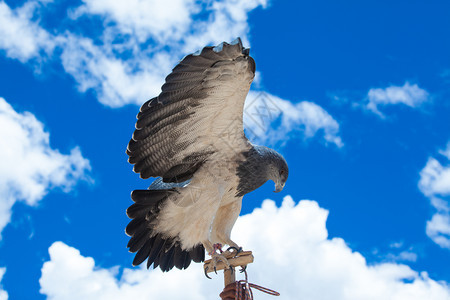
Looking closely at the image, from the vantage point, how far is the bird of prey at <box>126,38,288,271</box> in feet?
13.8

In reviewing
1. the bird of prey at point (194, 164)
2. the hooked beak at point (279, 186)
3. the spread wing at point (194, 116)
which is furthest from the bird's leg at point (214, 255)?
the hooked beak at point (279, 186)

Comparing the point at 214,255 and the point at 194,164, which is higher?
the point at 194,164

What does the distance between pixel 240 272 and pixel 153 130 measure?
1489mm

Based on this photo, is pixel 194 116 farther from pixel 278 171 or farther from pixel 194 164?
pixel 278 171

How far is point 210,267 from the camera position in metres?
4.49

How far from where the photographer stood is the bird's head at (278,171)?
4.77 meters

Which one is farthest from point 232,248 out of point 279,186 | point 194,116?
point 194,116

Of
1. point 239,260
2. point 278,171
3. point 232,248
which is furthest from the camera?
point 278,171

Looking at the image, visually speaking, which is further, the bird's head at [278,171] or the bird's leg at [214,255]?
the bird's head at [278,171]

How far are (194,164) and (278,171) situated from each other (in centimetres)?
82

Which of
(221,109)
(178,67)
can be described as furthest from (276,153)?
(178,67)

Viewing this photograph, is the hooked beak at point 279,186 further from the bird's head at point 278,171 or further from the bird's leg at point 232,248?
the bird's leg at point 232,248

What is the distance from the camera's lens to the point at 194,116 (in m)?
4.39

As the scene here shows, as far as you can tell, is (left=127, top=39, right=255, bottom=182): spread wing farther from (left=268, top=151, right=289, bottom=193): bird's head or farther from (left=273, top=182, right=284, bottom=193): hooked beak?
(left=273, top=182, right=284, bottom=193): hooked beak
